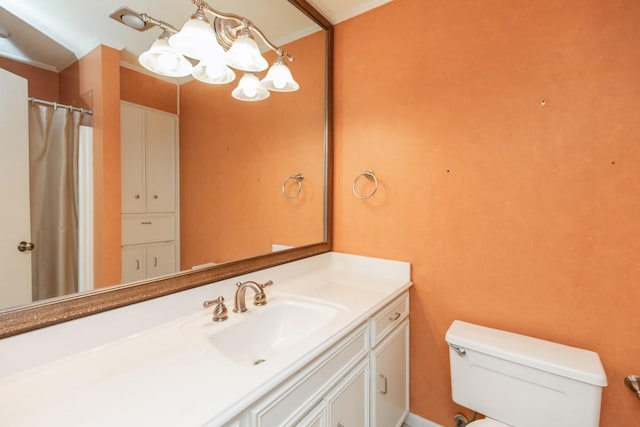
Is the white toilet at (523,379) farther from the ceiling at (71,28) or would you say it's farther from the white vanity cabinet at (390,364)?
the ceiling at (71,28)

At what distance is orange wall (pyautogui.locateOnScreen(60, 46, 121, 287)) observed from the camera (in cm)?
89

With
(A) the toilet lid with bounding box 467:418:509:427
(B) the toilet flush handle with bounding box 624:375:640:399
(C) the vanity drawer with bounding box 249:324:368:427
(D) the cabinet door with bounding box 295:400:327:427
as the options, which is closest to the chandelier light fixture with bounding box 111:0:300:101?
(C) the vanity drawer with bounding box 249:324:368:427

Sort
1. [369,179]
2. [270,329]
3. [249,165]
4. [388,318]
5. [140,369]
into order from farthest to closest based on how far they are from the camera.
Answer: [369,179]
[249,165]
[388,318]
[270,329]
[140,369]

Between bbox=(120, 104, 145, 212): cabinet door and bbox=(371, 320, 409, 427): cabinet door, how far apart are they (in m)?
1.11

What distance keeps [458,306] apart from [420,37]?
1.41 meters

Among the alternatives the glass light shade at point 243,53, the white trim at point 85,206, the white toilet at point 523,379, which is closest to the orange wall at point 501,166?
the white toilet at point 523,379

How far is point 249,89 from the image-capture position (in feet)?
4.63

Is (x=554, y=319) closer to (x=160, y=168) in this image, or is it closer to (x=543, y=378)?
(x=543, y=378)

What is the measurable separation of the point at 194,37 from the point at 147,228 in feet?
2.30

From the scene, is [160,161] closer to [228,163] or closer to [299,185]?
[228,163]

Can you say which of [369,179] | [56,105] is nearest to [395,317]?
[369,179]

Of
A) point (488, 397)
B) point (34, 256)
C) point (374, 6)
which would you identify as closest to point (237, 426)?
point (34, 256)

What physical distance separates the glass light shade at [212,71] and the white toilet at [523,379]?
151 centimetres

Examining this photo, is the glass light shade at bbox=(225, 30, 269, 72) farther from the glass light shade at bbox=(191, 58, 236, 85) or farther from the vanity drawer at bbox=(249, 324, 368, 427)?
the vanity drawer at bbox=(249, 324, 368, 427)
